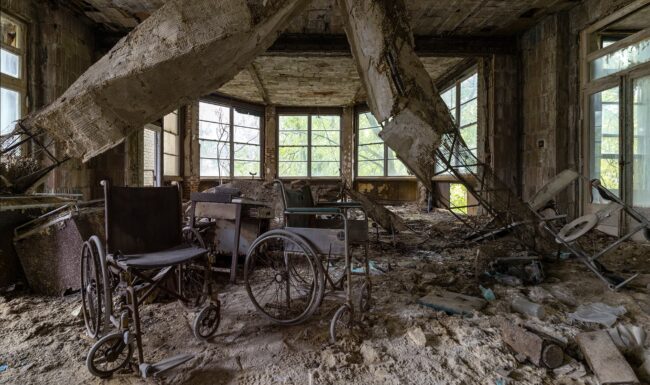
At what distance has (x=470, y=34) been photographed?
6379mm

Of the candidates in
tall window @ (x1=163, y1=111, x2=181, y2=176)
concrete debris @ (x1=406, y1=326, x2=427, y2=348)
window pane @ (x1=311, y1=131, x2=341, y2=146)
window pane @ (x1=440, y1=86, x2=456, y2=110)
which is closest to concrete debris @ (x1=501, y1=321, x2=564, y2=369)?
concrete debris @ (x1=406, y1=326, x2=427, y2=348)

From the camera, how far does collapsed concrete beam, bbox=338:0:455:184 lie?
10.00ft

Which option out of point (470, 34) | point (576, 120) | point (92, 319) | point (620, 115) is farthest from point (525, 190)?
point (92, 319)

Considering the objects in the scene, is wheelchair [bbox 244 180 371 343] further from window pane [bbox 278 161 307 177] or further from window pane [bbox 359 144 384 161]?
window pane [bbox 278 161 307 177]

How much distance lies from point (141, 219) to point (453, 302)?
2221mm

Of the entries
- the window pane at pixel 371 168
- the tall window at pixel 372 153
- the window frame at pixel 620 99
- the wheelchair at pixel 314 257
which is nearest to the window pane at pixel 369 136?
the tall window at pixel 372 153

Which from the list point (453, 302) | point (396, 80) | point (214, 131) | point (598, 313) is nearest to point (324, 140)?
point (214, 131)

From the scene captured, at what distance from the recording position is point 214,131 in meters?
10.7

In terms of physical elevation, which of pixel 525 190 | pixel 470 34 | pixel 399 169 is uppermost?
pixel 470 34

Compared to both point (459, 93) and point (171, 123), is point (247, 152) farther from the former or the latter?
point (459, 93)

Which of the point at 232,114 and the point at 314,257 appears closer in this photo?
the point at 314,257

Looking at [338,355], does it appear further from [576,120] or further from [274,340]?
[576,120]

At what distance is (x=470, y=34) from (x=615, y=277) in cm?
501

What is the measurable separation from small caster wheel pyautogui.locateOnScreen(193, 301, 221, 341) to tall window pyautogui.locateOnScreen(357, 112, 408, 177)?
392 inches
